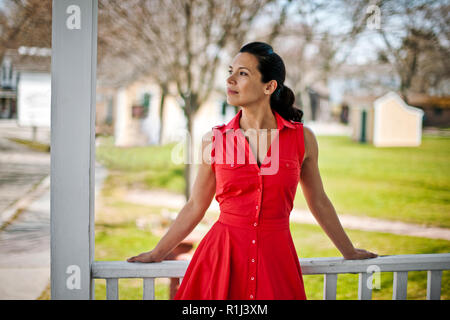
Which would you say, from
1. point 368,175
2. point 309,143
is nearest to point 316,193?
point 309,143

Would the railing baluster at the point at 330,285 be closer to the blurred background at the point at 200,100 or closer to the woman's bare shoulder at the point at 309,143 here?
the woman's bare shoulder at the point at 309,143

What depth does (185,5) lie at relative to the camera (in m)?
4.32

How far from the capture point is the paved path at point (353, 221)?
5570 millimetres

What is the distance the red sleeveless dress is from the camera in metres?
1.22

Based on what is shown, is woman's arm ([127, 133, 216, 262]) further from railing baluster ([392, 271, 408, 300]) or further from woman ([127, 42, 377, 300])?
railing baluster ([392, 271, 408, 300])

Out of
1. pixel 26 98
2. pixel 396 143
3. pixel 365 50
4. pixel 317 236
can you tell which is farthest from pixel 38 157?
pixel 396 143

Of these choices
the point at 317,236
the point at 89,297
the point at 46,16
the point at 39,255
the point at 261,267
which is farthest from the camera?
the point at 317,236

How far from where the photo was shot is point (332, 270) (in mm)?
1403

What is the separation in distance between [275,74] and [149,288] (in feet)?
2.67

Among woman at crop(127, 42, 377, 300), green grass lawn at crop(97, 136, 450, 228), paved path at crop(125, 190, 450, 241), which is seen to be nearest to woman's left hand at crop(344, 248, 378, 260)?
woman at crop(127, 42, 377, 300)

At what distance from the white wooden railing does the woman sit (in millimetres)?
69

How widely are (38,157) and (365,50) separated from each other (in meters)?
5.38
